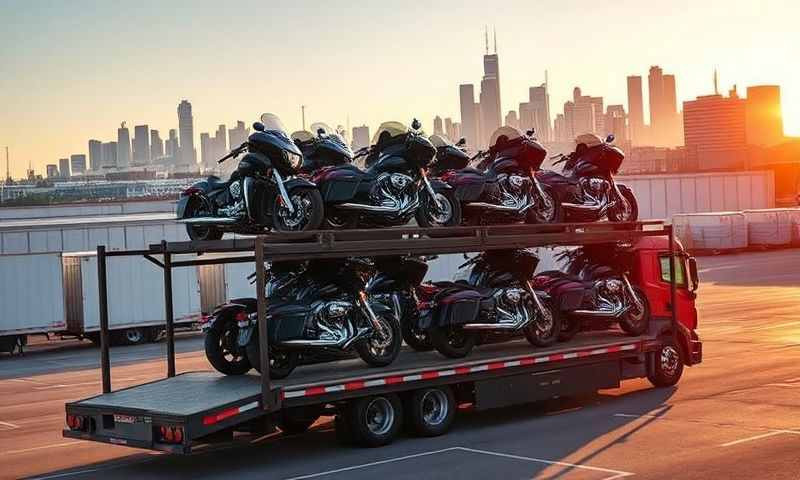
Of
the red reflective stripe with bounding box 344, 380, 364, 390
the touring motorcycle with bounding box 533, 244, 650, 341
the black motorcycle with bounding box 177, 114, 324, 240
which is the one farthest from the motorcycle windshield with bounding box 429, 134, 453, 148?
the red reflective stripe with bounding box 344, 380, 364, 390

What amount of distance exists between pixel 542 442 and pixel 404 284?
304 cm

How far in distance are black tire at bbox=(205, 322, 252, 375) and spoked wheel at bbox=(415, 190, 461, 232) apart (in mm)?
3067

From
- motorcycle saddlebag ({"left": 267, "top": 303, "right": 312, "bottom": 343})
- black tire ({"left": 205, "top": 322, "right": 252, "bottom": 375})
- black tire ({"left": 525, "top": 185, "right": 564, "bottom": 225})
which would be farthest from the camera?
black tire ({"left": 525, "top": 185, "right": 564, "bottom": 225})

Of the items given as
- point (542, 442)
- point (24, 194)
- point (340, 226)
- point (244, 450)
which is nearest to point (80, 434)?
point (244, 450)

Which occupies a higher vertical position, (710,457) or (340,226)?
(340,226)

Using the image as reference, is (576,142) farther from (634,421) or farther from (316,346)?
(316,346)

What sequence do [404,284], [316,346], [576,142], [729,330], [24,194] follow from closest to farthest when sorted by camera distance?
[316,346]
[404,284]
[576,142]
[729,330]
[24,194]

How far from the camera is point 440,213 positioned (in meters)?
16.8

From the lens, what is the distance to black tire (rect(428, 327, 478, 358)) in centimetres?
1617

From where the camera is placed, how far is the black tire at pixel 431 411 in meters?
15.2

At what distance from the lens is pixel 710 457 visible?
44.7 ft

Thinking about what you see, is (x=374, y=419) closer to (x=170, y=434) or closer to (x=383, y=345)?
(x=383, y=345)

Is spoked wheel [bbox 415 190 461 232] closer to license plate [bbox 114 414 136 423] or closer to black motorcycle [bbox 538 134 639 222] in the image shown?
black motorcycle [bbox 538 134 639 222]

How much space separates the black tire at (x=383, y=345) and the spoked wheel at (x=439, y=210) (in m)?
1.65
